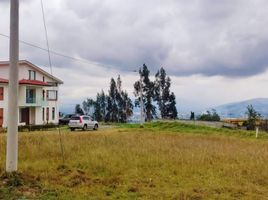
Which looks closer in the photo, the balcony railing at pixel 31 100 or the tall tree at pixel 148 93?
the balcony railing at pixel 31 100

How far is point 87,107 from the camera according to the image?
91.1m

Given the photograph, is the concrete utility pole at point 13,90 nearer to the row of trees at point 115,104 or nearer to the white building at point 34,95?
the white building at point 34,95

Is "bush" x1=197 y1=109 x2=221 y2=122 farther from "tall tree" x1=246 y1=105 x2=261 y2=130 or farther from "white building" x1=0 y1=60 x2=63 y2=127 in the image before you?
"white building" x1=0 y1=60 x2=63 y2=127

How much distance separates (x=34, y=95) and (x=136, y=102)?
2247cm

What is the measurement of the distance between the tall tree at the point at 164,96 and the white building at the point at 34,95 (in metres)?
20.7

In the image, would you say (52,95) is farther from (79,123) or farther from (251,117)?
(251,117)

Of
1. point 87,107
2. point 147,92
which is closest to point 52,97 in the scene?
point 147,92

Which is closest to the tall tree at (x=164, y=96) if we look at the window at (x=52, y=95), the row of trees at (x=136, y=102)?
the row of trees at (x=136, y=102)

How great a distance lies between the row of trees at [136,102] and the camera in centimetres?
7544

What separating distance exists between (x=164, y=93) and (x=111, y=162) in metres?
64.8

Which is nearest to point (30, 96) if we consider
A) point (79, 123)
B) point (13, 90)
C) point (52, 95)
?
point (52, 95)

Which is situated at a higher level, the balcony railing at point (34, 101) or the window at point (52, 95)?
the window at point (52, 95)

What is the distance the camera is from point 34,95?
187ft

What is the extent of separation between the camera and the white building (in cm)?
5309
